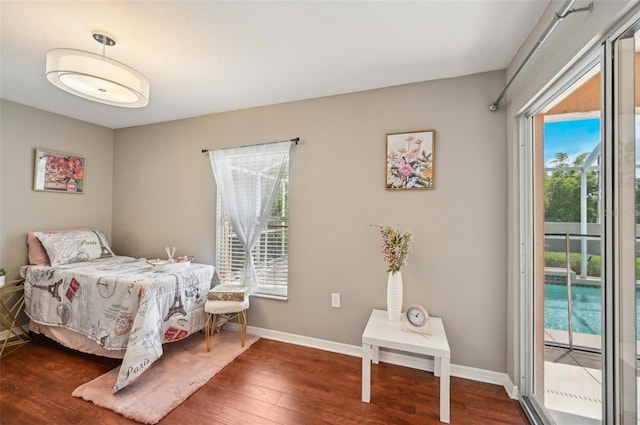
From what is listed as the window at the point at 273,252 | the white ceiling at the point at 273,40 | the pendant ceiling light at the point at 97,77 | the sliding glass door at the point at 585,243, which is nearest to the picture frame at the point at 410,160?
the white ceiling at the point at 273,40

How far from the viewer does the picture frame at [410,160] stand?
2.17 meters

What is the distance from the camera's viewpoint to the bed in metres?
1.97

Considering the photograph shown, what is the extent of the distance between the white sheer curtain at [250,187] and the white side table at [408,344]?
1.46m

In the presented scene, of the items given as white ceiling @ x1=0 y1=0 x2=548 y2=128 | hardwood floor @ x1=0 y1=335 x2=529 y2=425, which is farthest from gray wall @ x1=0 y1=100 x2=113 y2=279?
hardwood floor @ x1=0 y1=335 x2=529 y2=425

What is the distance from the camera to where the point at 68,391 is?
185 cm

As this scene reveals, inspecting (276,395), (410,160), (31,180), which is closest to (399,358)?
(276,395)

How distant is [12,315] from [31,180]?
1434 mm

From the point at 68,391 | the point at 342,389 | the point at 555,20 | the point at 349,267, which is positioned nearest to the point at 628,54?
the point at 555,20

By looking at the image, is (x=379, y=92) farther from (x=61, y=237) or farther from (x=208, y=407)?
(x=61, y=237)

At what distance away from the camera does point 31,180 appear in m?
2.84

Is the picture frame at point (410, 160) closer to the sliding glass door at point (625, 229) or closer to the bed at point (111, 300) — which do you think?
the sliding glass door at point (625, 229)

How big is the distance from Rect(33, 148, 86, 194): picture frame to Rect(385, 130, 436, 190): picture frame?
3.79 m

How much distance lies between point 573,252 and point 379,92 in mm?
1836

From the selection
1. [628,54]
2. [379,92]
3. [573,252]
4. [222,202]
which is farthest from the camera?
[222,202]
